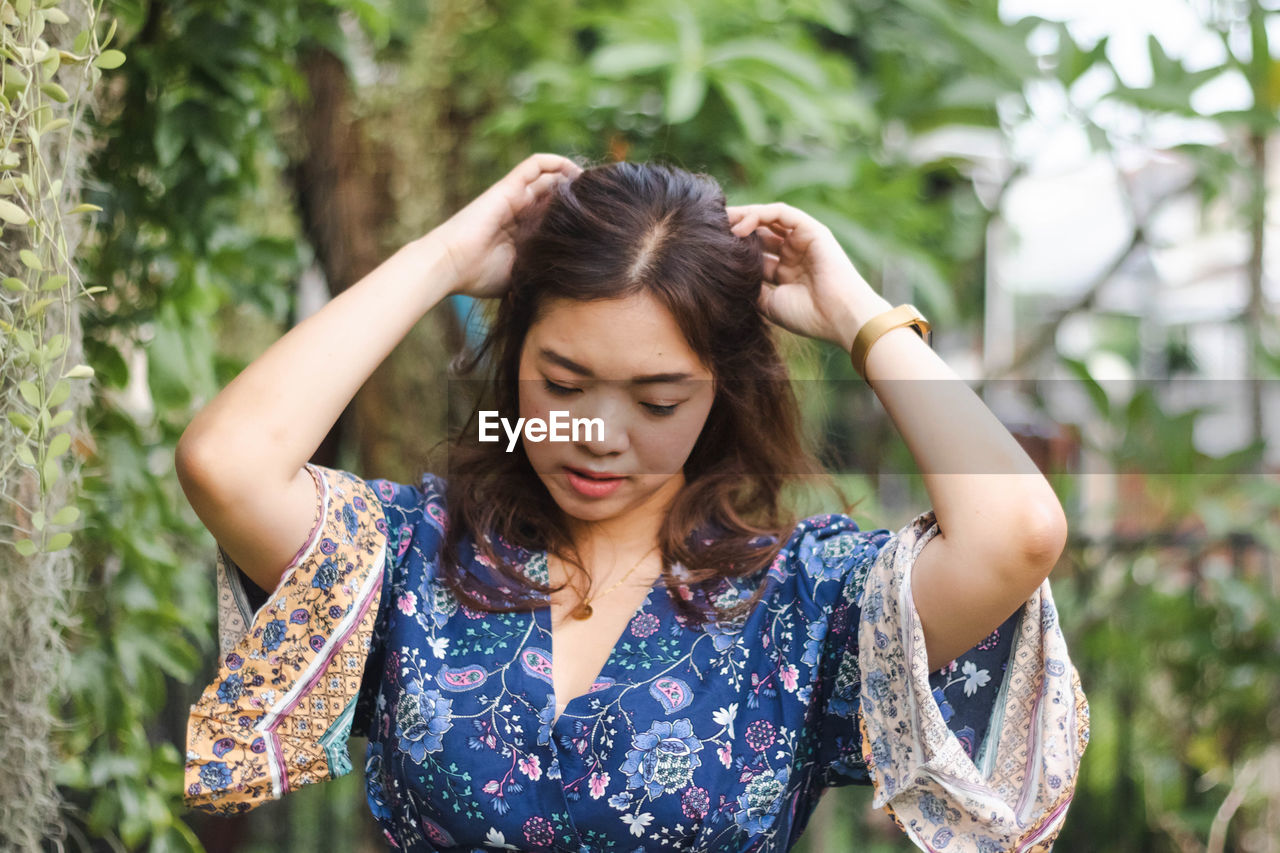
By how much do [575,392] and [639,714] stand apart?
0.32m

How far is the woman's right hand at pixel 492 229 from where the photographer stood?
1173 mm

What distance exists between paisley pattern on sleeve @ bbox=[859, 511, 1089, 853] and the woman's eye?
350mm

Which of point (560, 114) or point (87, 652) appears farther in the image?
point (560, 114)

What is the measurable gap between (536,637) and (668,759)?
19 centimetres

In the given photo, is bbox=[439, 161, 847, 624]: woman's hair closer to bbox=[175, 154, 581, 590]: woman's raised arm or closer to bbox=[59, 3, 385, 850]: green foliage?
bbox=[175, 154, 581, 590]: woman's raised arm

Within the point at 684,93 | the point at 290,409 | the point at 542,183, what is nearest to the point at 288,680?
the point at 290,409

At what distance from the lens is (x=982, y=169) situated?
8.15ft

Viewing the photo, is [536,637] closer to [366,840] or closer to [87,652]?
[87,652]

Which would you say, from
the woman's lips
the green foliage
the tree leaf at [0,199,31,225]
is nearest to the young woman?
the woman's lips

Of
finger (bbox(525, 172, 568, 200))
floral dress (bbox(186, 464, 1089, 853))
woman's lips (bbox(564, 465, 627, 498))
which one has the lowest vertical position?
floral dress (bbox(186, 464, 1089, 853))

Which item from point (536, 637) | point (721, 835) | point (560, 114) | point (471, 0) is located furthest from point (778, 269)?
point (471, 0)

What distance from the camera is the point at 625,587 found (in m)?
1.18

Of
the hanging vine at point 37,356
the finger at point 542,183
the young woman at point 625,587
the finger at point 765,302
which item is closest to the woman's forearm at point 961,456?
the young woman at point 625,587

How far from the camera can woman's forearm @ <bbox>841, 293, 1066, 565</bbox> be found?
3.12 ft
